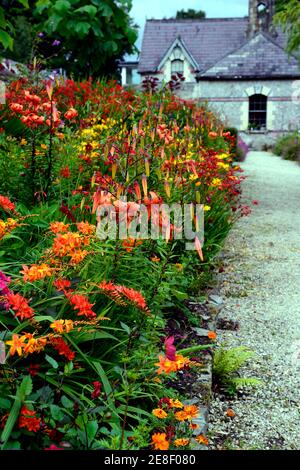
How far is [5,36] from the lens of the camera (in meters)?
5.64

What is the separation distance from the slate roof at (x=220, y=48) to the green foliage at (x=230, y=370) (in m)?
26.0

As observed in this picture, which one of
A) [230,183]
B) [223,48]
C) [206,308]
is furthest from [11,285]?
[223,48]

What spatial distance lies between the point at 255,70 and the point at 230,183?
23855 millimetres

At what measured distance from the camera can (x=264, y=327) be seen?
382 centimetres

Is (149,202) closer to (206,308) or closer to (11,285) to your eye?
(11,285)

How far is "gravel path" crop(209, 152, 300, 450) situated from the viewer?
2.61 metres

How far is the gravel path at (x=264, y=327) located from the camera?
8.55ft

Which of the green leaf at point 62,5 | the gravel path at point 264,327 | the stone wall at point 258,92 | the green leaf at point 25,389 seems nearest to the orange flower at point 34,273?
the green leaf at point 25,389

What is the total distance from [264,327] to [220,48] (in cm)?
2963

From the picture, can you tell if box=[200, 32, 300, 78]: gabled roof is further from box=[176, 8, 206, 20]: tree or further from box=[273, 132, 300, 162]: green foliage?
box=[176, 8, 206, 20]: tree

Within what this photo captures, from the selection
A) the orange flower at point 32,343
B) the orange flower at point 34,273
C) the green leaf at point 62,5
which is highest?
the green leaf at point 62,5

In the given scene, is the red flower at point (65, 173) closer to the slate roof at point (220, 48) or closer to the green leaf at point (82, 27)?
the green leaf at point (82, 27)

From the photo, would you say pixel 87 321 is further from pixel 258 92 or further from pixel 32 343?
pixel 258 92

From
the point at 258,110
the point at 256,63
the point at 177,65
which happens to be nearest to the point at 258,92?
the point at 258,110
